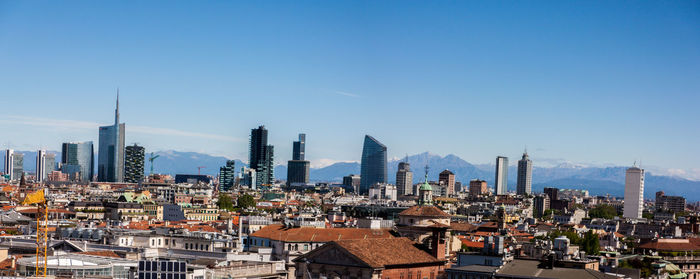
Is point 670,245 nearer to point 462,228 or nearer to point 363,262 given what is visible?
point 462,228

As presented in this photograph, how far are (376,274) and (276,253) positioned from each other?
20998mm

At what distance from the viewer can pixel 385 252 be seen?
66.9 m

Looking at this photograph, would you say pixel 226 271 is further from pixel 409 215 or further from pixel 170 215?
pixel 170 215

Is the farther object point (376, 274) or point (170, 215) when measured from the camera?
point (170, 215)

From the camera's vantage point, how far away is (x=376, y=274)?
63500 millimetres

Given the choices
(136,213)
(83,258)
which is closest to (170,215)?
(136,213)

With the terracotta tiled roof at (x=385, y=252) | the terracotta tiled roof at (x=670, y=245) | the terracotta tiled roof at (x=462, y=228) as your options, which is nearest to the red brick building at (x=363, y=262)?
the terracotta tiled roof at (x=385, y=252)

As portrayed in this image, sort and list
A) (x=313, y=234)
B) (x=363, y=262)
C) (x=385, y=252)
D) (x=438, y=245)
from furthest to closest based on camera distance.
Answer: (x=313, y=234) < (x=438, y=245) < (x=385, y=252) < (x=363, y=262)

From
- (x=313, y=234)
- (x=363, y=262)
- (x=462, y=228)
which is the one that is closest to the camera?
(x=363, y=262)

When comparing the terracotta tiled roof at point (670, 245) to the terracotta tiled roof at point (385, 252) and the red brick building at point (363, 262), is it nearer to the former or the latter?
the terracotta tiled roof at point (385, 252)

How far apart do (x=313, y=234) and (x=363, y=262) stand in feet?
77.0

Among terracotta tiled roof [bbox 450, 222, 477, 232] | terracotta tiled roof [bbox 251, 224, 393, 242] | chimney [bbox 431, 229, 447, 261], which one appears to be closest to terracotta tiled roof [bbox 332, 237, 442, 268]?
chimney [bbox 431, 229, 447, 261]

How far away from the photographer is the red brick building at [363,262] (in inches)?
2502

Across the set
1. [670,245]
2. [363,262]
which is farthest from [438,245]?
[670,245]
